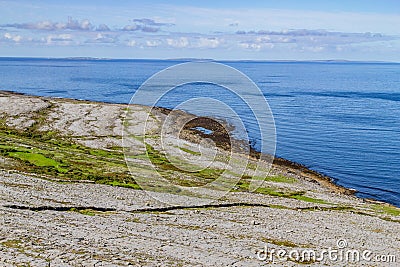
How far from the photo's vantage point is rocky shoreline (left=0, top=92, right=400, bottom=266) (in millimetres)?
30406

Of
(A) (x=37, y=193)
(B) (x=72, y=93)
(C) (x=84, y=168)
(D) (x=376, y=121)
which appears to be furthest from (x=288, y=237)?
(B) (x=72, y=93)

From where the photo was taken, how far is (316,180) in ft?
231

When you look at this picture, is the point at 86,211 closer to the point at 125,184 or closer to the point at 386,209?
the point at 125,184

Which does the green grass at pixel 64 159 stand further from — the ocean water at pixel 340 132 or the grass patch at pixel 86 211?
the ocean water at pixel 340 132

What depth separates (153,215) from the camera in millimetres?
41781

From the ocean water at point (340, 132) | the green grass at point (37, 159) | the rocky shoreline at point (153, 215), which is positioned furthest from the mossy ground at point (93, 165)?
the ocean water at point (340, 132)

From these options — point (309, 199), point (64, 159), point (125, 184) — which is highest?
point (309, 199)

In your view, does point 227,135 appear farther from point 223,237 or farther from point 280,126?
point 223,237

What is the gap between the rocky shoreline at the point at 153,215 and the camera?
99.8 ft

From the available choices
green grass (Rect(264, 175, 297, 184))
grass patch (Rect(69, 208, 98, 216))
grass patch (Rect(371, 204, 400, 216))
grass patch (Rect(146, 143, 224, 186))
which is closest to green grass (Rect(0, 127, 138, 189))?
grass patch (Rect(146, 143, 224, 186))

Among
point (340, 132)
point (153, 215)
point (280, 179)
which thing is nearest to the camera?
point (153, 215)

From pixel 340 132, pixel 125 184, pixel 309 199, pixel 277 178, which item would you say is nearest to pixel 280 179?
pixel 277 178

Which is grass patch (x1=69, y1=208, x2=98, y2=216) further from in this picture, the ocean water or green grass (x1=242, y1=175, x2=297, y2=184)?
the ocean water

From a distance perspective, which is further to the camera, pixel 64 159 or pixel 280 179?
pixel 280 179
